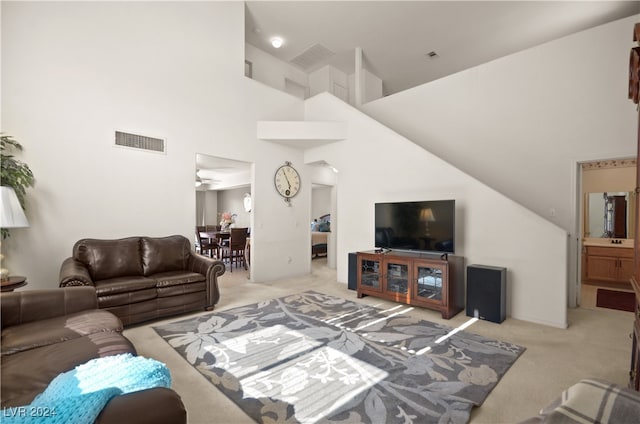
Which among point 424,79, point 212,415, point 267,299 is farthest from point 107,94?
point 424,79

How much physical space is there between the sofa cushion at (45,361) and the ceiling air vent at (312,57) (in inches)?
259

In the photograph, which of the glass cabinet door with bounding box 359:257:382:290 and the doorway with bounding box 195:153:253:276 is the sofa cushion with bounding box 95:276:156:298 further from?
the doorway with bounding box 195:153:253:276

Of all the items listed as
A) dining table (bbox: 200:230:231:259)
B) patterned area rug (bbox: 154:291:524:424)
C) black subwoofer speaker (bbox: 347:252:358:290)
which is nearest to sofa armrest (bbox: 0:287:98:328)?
patterned area rug (bbox: 154:291:524:424)

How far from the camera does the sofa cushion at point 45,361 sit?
1.31m

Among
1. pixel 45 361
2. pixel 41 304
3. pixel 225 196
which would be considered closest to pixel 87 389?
pixel 45 361

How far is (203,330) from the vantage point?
3.07m

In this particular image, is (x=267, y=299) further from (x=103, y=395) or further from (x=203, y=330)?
(x=103, y=395)

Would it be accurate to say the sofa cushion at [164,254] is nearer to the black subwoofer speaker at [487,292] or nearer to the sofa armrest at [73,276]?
the sofa armrest at [73,276]

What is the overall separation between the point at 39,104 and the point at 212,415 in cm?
399

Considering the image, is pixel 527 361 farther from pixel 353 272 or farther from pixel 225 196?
pixel 225 196

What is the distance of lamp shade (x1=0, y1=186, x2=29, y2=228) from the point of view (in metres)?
2.61

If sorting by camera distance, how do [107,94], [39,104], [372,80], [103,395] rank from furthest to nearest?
[372,80] < [107,94] < [39,104] < [103,395]

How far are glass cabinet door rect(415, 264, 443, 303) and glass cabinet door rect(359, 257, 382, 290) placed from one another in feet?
1.88

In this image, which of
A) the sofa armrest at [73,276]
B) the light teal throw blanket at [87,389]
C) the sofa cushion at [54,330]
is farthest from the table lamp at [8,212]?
the light teal throw blanket at [87,389]
